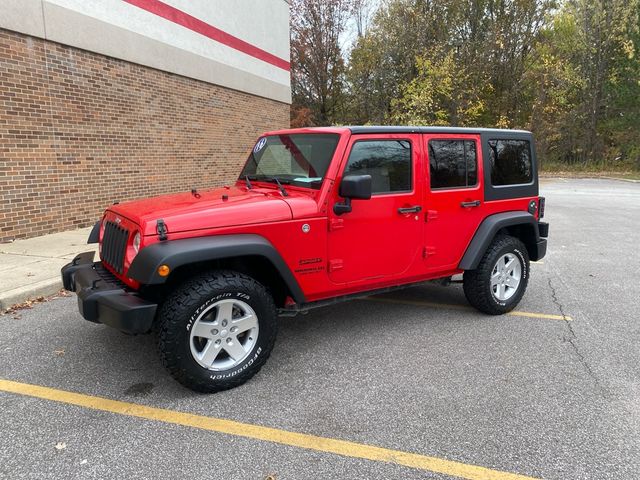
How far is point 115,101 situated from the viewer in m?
9.09

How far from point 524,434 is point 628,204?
14.1 m

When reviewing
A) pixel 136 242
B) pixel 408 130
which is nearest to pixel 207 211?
pixel 136 242

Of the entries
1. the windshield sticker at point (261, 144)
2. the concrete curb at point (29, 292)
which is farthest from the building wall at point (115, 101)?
the windshield sticker at point (261, 144)

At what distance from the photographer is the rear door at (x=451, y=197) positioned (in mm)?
4113

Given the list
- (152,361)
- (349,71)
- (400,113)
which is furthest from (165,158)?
(349,71)

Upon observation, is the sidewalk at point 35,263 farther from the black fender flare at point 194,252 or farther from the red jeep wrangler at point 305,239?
the black fender flare at point 194,252

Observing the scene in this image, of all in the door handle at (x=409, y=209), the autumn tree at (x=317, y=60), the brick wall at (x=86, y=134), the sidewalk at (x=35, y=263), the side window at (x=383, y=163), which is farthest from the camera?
the autumn tree at (x=317, y=60)

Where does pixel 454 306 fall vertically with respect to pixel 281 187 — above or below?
below

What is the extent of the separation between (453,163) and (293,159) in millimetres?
1452

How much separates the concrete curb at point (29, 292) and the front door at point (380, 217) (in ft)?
11.1

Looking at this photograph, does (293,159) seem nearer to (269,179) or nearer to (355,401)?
(269,179)

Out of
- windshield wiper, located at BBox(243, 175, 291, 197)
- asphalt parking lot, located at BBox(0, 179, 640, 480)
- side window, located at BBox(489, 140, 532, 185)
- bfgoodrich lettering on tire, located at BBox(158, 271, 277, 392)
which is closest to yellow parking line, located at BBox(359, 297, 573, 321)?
asphalt parking lot, located at BBox(0, 179, 640, 480)

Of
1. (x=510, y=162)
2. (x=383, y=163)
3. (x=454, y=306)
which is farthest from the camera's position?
(x=454, y=306)

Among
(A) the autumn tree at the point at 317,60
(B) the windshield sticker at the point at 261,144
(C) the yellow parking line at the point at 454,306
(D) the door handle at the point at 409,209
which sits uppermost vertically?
(A) the autumn tree at the point at 317,60
